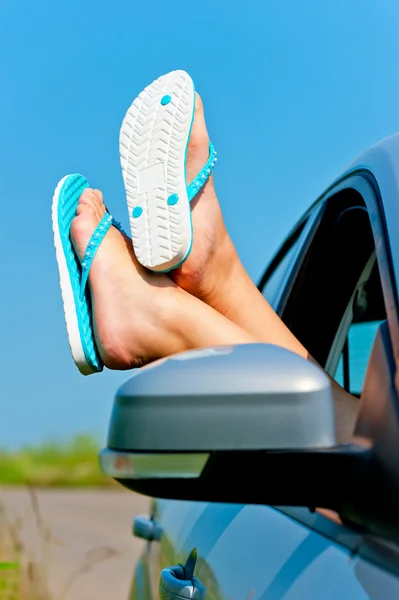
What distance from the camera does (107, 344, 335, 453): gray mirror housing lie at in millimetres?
954

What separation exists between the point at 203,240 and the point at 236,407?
1019 millimetres

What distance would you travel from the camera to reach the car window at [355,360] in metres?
1.91

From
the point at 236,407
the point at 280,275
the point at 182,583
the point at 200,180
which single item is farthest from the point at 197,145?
the point at 236,407

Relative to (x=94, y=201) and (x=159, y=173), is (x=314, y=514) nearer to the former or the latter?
(x=159, y=173)

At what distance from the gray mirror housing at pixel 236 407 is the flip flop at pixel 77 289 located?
88cm

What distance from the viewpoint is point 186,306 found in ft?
5.93

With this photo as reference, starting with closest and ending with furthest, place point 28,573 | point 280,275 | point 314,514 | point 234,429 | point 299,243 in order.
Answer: point 234,429, point 314,514, point 299,243, point 280,275, point 28,573

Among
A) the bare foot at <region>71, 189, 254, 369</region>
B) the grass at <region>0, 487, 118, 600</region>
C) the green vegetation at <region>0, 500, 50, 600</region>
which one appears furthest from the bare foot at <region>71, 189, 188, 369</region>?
the green vegetation at <region>0, 500, 50, 600</region>

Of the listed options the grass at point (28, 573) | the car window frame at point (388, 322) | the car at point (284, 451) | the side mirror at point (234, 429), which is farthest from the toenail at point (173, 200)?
the grass at point (28, 573)

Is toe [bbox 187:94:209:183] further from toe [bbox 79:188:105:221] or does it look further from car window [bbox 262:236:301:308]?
car window [bbox 262:236:301:308]

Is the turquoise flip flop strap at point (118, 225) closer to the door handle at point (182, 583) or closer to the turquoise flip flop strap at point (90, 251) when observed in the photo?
the turquoise flip flop strap at point (90, 251)

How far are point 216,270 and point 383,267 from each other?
2.61 ft

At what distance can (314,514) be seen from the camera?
1.24 metres

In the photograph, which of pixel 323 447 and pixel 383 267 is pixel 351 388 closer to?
pixel 383 267
